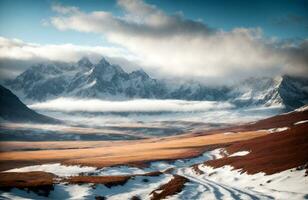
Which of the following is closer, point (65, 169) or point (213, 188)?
point (213, 188)

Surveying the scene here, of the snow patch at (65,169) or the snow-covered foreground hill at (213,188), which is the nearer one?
the snow-covered foreground hill at (213,188)

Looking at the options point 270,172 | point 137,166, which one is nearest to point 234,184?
point 270,172

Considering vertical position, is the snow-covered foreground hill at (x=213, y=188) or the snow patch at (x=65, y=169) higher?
the snow-covered foreground hill at (x=213, y=188)

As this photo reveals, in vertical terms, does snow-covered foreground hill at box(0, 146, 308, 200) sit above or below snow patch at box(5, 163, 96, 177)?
above

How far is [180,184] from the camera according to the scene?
254 ft

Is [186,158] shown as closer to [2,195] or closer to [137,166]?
[137,166]

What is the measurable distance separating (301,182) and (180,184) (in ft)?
73.3

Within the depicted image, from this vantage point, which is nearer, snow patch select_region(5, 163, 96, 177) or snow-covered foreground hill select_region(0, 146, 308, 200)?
snow-covered foreground hill select_region(0, 146, 308, 200)

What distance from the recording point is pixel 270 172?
78.8 metres

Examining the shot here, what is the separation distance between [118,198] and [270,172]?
97.3 ft

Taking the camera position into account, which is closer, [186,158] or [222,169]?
[222,169]

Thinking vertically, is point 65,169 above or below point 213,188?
below

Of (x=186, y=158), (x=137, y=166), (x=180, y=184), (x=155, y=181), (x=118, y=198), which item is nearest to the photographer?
(x=118, y=198)

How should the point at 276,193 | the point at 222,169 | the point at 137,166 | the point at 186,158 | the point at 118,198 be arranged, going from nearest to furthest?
the point at 276,193 → the point at 118,198 → the point at 222,169 → the point at 137,166 → the point at 186,158
